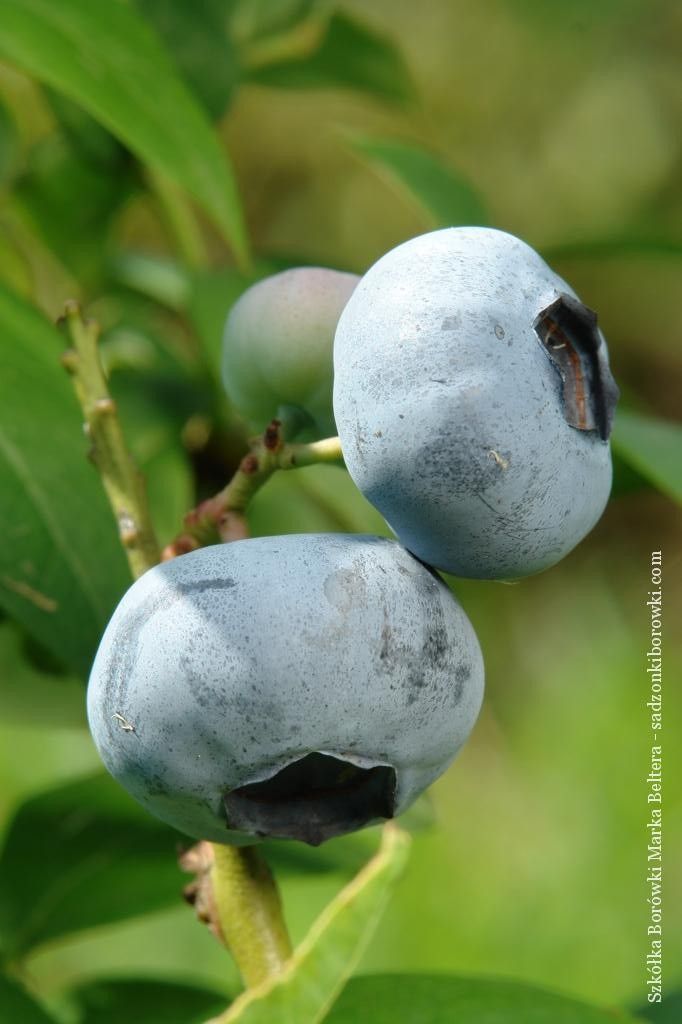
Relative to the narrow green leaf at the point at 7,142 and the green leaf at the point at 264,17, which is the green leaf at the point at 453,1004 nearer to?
the narrow green leaf at the point at 7,142

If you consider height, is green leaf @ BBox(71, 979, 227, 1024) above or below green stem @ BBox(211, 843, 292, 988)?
below

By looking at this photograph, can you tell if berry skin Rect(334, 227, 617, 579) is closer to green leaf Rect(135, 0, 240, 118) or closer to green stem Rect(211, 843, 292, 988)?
green stem Rect(211, 843, 292, 988)

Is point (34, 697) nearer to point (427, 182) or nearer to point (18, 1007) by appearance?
point (18, 1007)

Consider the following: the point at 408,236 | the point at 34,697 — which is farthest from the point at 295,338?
the point at 408,236

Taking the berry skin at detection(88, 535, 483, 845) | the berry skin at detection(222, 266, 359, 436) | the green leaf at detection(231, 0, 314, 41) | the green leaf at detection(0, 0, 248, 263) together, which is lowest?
the berry skin at detection(88, 535, 483, 845)

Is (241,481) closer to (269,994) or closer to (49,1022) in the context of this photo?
(269,994)

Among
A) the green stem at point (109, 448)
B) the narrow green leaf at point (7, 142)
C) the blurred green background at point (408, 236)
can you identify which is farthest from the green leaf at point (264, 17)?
the green stem at point (109, 448)

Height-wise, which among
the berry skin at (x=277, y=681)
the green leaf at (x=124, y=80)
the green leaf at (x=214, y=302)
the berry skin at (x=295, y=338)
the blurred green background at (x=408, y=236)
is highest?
the green leaf at (x=124, y=80)

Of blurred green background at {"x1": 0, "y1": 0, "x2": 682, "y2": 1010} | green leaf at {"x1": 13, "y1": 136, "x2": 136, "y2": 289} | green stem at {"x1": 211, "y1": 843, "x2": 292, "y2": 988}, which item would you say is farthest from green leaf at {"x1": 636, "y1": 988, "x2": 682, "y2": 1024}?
green leaf at {"x1": 13, "y1": 136, "x2": 136, "y2": 289}
